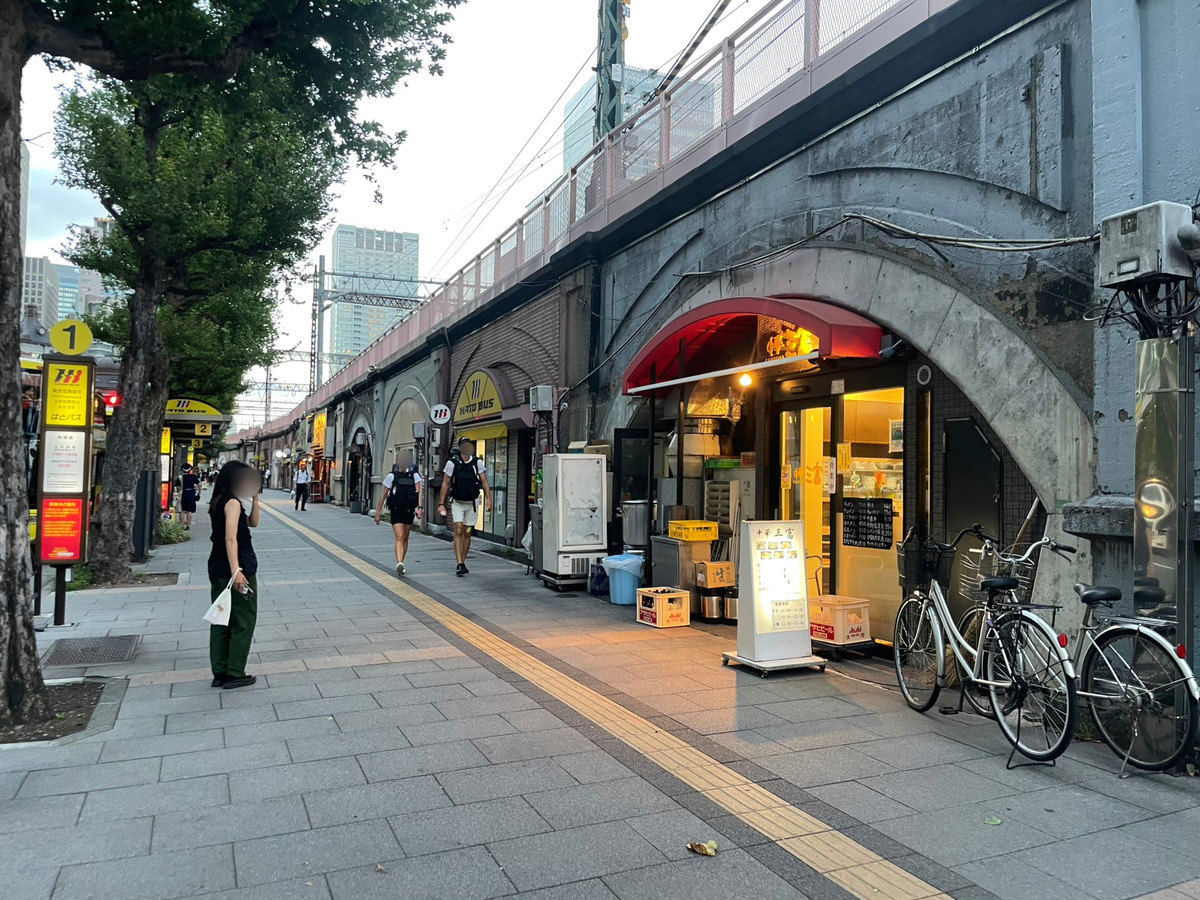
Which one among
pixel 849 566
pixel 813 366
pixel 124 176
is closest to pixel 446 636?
pixel 849 566

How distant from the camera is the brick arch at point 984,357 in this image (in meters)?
5.70

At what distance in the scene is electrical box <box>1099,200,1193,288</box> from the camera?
4656mm

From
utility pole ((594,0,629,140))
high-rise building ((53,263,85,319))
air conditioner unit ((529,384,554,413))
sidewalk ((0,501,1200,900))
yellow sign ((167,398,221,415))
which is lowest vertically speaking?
sidewalk ((0,501,1200,900))

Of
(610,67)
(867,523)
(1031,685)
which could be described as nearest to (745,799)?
(1031,685)

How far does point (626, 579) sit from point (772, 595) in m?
3.70

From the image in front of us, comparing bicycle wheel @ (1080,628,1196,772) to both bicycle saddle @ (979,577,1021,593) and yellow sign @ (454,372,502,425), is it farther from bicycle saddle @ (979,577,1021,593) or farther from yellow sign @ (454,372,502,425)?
yellow sign @ (454,372,502,425)

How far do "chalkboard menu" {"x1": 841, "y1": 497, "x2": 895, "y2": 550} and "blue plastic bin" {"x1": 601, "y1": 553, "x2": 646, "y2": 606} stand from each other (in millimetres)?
2784

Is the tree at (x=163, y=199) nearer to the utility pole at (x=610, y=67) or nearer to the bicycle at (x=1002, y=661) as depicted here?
the utility pole at (x=610, y=67)

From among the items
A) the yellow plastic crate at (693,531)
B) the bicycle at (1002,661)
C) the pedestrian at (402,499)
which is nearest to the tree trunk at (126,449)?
the pedestrian at (402,499)

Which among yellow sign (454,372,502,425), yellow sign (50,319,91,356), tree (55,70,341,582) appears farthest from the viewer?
yellow sign (454,372,502,425)

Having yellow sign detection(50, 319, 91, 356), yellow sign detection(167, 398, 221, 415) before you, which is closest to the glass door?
yellow sign detection(50, 319, 91, 356)

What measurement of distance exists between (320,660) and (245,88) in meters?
5.37

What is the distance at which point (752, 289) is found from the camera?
9.30 metres

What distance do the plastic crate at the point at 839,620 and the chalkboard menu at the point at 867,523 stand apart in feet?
2.11
